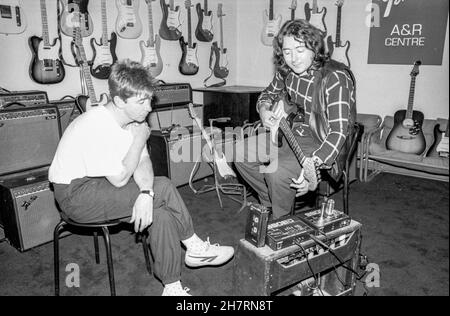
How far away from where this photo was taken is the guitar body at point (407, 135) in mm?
3764

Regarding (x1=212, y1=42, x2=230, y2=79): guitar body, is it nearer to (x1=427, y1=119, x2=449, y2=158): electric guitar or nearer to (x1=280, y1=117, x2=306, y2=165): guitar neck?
(x1=427, y1=119, x2=449, y2=158): electric guitar

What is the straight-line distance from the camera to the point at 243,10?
5.22 metres

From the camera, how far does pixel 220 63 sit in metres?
5.19

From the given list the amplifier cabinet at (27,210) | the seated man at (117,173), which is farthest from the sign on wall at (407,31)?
the amplifier cabinet at (27,210)

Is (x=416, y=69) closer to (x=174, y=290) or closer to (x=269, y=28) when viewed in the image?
(x=269, y=28)

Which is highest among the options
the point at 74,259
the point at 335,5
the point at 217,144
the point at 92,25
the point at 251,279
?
the point at 335,5

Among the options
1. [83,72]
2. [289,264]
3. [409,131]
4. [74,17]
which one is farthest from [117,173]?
[409,131]

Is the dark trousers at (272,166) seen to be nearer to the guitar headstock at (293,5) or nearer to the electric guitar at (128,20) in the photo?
the electric guitar at (128,20)

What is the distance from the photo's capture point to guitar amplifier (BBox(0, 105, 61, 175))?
8.71 ft

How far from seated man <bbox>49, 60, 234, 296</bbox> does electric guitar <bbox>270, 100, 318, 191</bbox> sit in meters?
0.83

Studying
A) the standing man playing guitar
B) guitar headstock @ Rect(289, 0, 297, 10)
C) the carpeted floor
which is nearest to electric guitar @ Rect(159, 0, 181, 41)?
guitar headstock @ Rect(289, 0, 297, 10)

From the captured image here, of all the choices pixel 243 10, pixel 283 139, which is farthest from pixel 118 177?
pixel 243 10
